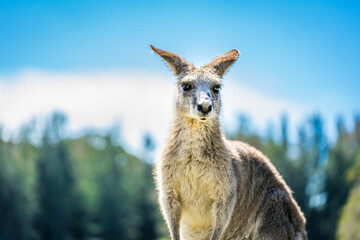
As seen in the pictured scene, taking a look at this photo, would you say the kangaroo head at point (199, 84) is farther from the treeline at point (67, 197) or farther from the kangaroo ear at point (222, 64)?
the treeline at point (67, 197)

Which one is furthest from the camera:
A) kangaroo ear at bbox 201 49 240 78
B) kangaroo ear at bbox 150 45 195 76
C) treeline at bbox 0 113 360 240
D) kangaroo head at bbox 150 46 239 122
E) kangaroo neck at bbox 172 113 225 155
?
treeline at bbox 0 113 360 240

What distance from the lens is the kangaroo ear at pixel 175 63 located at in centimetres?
789

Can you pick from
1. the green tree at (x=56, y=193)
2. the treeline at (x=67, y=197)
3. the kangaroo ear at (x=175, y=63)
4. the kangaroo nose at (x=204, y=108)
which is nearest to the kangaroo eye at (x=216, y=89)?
the kangaroo ear at (x=175, y=63)

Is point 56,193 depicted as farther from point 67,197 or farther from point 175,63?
point 175,63

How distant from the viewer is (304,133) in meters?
59.4

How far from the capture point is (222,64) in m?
8.11

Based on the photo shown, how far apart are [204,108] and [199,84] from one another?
2.20ft

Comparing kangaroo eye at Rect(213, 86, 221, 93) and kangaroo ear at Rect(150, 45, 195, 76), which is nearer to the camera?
kangaroo eye at Rect(213, 86, 221, 93)

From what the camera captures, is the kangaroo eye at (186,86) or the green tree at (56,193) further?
the green tree at (56,193)

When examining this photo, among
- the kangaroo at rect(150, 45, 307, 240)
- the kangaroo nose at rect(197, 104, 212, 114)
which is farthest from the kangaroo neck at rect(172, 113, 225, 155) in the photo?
the kangaroo nose at rect(197, 104, 212, 114)

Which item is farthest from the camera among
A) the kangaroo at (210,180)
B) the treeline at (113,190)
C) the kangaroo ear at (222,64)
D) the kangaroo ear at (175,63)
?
the treeline at (113,190)

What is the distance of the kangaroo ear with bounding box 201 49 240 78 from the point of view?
8070 mm

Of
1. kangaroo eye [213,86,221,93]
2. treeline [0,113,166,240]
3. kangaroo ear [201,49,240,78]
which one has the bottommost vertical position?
treeline [0,113,166,240]

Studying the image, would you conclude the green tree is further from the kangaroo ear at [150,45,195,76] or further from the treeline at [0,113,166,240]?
the kangaroo ear at [150,45,195,76]
